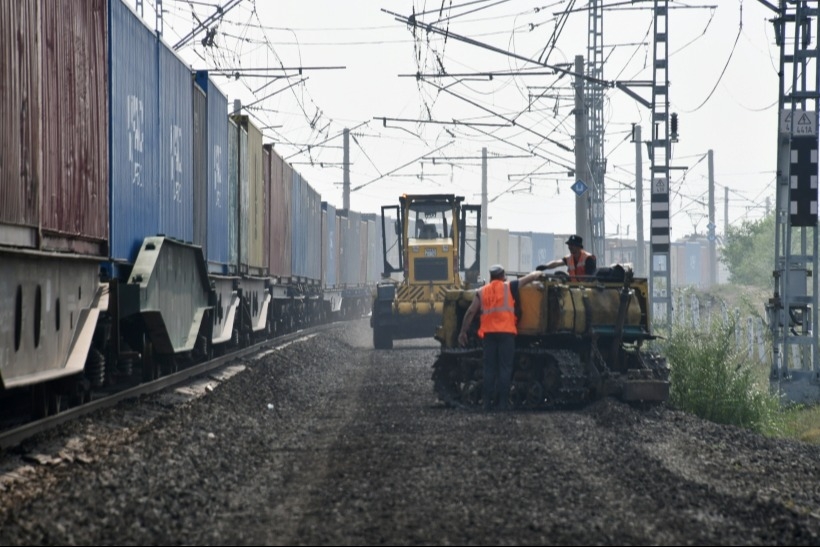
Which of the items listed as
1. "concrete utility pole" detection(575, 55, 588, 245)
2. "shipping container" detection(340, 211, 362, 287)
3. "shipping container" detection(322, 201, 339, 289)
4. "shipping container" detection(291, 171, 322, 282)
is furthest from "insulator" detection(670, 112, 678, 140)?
"shipping container" detection(340, 211, 362, 287)

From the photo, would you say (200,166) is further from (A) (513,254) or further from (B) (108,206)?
(A) (513,254)

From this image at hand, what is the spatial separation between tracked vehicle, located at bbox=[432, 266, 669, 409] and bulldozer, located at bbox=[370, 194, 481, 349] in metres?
11.0

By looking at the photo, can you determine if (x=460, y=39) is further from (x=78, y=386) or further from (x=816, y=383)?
(x=78, y=386)

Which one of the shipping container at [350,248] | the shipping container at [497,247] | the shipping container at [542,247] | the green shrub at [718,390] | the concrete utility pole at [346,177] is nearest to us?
the green shrub at [718,390]

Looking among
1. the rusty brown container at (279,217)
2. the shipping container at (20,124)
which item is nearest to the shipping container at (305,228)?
the rusty brown container at (279,217)

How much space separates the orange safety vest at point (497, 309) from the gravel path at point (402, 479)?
105cm

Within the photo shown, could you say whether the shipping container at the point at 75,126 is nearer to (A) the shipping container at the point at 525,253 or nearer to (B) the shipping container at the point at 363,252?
(B) the shipping container at the point at 363,252

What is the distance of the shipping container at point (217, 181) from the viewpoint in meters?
18.4

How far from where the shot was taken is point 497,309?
13.9 m

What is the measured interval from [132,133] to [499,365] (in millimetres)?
4728

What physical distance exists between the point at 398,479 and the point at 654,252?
17.0m

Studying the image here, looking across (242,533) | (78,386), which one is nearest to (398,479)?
(242,533)

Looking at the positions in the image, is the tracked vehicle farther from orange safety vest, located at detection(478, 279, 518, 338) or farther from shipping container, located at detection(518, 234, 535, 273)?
shipping container, located at detection(518, 234, 535, 273)

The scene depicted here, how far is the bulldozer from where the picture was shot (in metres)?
26.1
